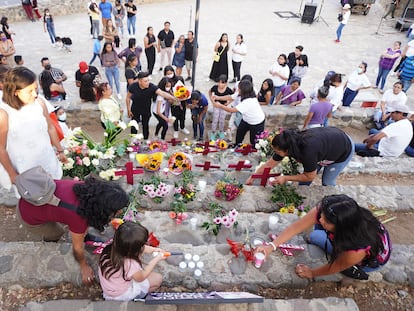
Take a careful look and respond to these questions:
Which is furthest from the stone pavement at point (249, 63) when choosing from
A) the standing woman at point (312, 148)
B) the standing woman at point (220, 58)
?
the standing woman at point (312, 148)

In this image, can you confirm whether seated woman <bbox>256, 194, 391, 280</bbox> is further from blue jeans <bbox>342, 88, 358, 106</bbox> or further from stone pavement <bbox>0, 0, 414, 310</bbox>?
blue jeans <bbox>342, 88, 358, 106</bbox>

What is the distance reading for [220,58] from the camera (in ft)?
30.8

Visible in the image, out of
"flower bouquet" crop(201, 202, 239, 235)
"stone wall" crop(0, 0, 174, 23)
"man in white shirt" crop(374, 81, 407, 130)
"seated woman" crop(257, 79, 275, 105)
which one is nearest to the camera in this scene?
"flower bouquet" crop(201, 202, 239, 235)

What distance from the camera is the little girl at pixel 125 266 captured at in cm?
241

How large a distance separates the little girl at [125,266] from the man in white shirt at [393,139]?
4787 mm

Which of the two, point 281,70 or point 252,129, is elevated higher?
point 281,70

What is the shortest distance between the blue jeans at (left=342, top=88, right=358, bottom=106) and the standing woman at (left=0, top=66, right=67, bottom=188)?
7.41 m

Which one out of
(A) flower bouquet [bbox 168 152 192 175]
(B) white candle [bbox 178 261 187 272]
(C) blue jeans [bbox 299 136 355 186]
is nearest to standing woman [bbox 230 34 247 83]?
(A) flower bouquet [bbox 168 152 192 175]

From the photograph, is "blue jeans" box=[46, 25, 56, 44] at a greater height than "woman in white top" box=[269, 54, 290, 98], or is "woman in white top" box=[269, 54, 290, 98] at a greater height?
"woman in white top" box=[269, 54, 290, 98]

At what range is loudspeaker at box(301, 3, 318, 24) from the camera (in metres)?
15.3

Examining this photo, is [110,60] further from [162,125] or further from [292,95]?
[292,95]

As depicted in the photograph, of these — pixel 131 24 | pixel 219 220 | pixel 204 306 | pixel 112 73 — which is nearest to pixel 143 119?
pixel 112 73

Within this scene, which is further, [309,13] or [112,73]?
[309,13]

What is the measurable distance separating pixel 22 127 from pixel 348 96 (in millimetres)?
7775
